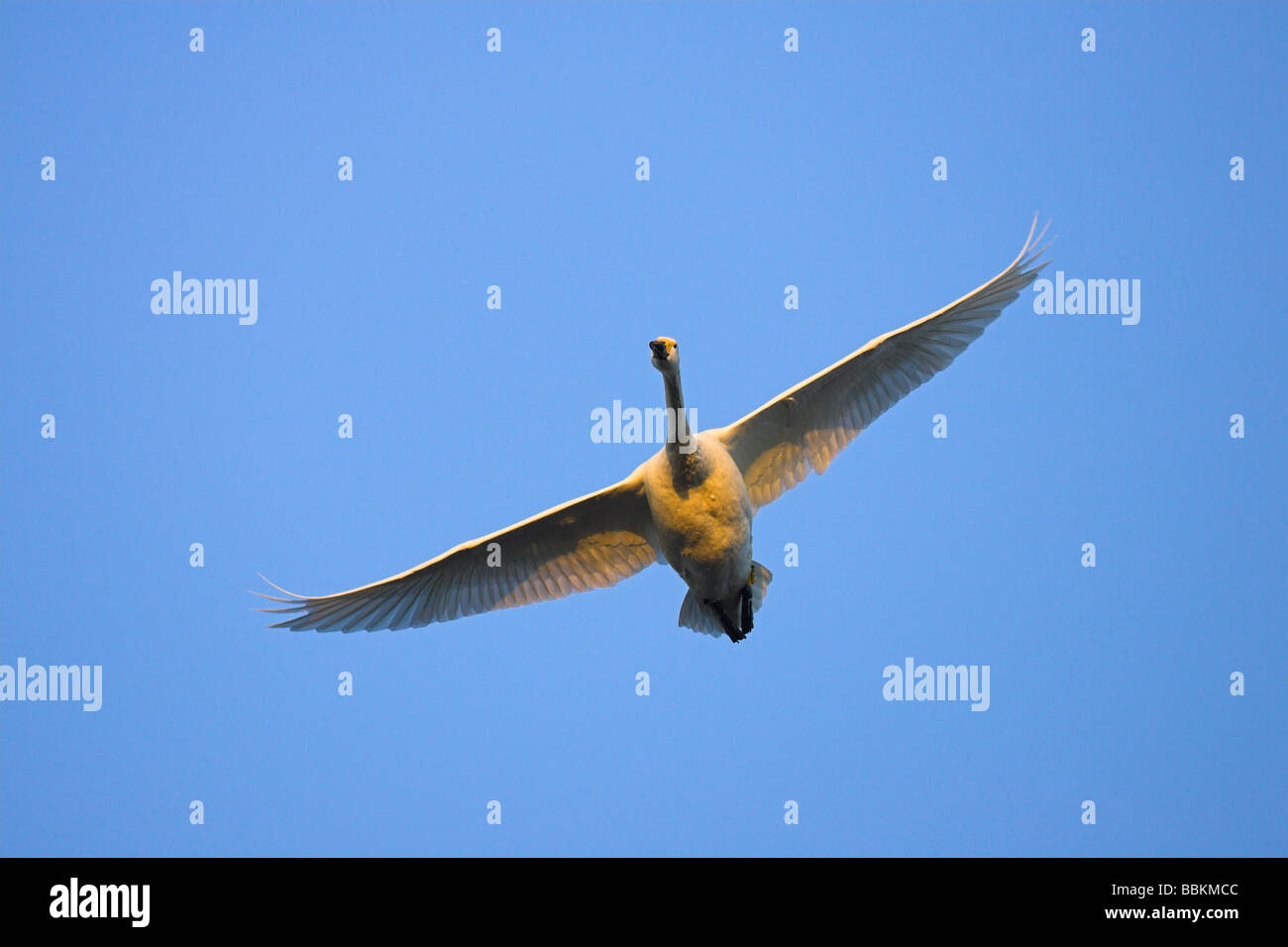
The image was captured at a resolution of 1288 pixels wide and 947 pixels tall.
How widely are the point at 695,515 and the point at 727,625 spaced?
1.76m

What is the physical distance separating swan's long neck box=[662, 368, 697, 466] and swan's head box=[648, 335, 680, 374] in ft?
0.23

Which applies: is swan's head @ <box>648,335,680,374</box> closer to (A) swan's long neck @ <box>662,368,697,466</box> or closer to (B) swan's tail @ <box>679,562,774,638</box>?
(A) swan's long neck @ <box>662,368,697,466</box>

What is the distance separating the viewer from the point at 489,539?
16.7m

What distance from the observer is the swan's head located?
15148 mm

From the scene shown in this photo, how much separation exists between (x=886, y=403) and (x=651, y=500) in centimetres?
292

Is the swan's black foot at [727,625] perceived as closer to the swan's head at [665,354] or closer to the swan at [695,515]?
the swan at [695,515]

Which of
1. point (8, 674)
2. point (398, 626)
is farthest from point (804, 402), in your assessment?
point (8, 674)

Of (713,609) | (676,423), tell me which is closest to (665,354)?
(676,423)

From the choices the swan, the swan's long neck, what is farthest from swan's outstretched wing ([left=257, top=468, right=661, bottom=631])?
the swan's long neck

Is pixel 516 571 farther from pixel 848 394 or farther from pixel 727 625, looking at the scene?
pixel 848 394

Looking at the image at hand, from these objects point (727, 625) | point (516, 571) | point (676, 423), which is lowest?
point (727, 625)

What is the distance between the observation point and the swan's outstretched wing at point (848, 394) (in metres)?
16.2

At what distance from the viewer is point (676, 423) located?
50.6ft
